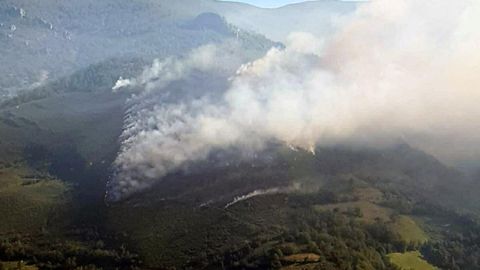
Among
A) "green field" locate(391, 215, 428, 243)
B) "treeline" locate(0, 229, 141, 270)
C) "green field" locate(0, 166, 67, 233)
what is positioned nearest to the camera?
"treeline" locate(0, 229, 141, 270)

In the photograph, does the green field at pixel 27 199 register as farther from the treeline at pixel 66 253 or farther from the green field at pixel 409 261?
the green field at pixel 409 261

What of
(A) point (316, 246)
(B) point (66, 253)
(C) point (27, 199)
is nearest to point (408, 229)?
(A) point (316, 246)

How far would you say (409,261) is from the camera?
134 m

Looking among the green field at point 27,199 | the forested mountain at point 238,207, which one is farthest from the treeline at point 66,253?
the green field at point 27,199

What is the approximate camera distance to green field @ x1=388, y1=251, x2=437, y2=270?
132125 mm

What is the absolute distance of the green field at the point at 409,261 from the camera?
132 meters

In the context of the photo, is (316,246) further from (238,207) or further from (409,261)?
(238,207)

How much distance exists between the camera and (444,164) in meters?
199

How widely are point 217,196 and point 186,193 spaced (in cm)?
856

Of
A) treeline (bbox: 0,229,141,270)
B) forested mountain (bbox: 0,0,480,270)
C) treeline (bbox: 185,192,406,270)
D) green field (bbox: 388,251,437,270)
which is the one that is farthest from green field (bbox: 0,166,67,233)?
green field (bbox: 388,251,437,270)

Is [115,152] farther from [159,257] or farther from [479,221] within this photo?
[479,221]

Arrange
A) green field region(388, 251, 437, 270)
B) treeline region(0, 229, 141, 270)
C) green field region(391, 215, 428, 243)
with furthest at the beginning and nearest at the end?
green field region(391, 215, 428, 243) → treeline region(0, 229, 141, 270) → green field region(388, 251, 437, 270)

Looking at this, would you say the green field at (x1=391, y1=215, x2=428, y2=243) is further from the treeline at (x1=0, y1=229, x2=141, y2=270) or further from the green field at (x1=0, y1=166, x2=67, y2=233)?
the green field at (x1=0, y1=166, x2=67, y2=233)

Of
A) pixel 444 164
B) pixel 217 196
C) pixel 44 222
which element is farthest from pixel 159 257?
pixel 444 164
